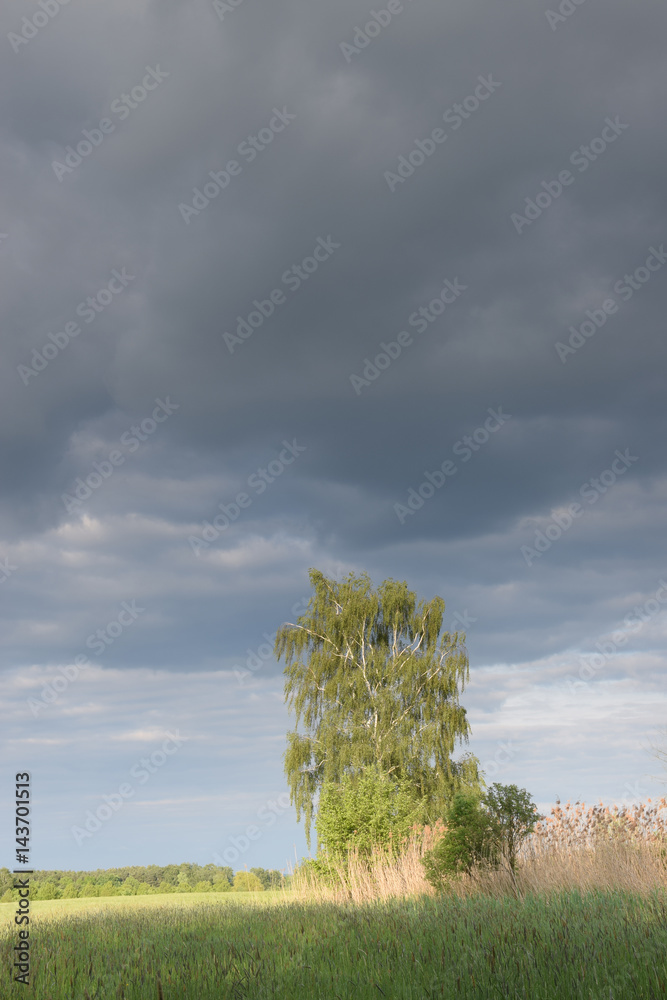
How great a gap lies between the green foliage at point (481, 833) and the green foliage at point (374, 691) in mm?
12077

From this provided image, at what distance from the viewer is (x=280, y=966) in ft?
20.5

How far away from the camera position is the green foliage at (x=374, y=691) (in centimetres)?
2781

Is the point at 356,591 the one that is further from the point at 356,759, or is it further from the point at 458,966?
the point at 458,966

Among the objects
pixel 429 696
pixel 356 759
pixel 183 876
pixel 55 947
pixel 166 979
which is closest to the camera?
pixel 166 979

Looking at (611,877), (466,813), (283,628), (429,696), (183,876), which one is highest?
(283,628)

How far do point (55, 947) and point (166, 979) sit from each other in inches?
158

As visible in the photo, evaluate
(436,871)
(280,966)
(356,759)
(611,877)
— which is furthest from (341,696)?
(280,966)

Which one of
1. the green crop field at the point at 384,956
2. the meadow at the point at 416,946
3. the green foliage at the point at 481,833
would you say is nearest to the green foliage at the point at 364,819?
the green foliage at the point at 481,833

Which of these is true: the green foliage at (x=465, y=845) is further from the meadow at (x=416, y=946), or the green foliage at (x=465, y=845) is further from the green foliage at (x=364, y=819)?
the green foliage at (x=364, y=819)

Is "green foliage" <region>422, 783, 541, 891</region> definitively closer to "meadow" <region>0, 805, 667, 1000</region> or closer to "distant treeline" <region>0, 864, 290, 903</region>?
"meadow" <region>0, 805, 667, 1000</region>

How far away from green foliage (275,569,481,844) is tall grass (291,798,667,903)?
31.7ft

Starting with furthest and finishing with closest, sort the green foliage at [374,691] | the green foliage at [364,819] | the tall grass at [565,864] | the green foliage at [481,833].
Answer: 1. the green foliage at [374,691]
2. the green foliage at [364,819]
3. the green foliage at [481,833]
4. the tall grass at [565,864]

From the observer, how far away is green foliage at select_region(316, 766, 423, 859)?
62.1 ft

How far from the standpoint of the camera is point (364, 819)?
19.3 m
